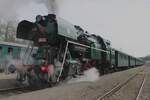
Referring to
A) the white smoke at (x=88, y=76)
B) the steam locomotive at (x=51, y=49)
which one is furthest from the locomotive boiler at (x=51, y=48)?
the white smoke at (x=88, y=76)

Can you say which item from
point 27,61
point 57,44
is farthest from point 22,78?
point 57,44

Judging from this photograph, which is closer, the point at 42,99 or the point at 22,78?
the point at 42,99

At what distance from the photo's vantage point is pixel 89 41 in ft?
60.1

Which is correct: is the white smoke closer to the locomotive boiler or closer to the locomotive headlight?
the locomotive boiler

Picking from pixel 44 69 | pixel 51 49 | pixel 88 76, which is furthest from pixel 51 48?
pixel 88 76

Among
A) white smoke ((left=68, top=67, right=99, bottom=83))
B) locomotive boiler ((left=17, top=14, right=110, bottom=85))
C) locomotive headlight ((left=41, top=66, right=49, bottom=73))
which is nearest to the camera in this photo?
locomotive headlight ((left=41, top=66, right=49, bottom=73))

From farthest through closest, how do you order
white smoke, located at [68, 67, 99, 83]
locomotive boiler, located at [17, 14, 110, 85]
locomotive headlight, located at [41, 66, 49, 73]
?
white smoke, located at [68, 67, 99, 83] → locomotive boiler, located at [17, 14, 110, 85] → locomotive headlight, located at [41, 66, 49, 73]

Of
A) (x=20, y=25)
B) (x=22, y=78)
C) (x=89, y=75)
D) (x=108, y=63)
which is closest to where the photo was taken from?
(x=22, y=78)

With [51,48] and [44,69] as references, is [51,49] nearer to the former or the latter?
[51,48]

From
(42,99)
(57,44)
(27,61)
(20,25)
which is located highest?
(20,25)

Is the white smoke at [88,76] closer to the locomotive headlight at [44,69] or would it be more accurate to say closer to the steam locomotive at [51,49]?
the steam locomotive at [51,49]

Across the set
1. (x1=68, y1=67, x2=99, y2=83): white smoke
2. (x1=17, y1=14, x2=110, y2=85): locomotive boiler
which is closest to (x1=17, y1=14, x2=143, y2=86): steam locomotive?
(x1=17, y1=14, x2=110, y2=85): locomotive boiler

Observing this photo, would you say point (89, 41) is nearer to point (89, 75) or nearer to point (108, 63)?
point (89, 75)

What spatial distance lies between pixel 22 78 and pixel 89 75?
5984mm
